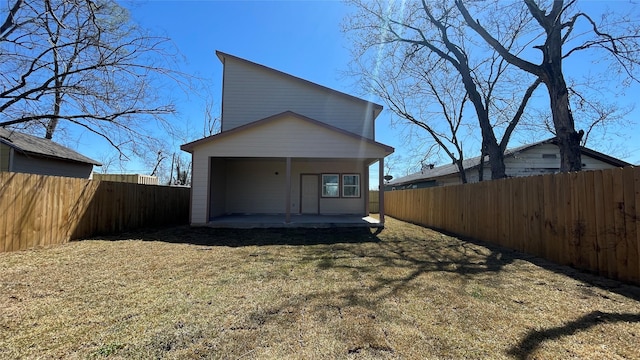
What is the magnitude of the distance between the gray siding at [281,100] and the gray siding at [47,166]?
8481 mm

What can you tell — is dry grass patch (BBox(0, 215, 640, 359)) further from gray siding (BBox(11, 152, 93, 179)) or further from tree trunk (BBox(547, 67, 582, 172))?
gray siding (BBox(11, 152, 93, 179))

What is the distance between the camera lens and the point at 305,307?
388 centimetres

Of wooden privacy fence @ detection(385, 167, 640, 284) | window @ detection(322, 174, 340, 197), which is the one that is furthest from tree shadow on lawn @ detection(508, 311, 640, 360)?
window @ detection(322, 174, 340, 197)

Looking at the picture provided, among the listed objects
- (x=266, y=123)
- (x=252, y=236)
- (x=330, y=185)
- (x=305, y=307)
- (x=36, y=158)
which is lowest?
(x=305, y=307)

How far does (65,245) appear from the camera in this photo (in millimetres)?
7449

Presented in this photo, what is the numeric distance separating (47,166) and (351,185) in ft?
46.0

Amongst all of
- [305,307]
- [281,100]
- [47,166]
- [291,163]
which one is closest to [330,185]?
[291,163]

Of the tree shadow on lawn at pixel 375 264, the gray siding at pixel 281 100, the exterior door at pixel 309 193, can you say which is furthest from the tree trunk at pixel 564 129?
the exterior door at pixel 309 193

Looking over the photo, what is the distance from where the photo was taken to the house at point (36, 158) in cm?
1266

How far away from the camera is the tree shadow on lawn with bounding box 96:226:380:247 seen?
8.72m

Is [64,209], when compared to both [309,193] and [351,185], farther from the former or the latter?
[351,185]

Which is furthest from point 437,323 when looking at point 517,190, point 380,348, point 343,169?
point 343,169

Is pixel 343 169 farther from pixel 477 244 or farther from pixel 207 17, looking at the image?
pixel 207 17

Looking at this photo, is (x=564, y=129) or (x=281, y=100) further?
(x=281, y=100)
